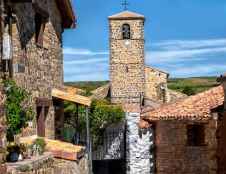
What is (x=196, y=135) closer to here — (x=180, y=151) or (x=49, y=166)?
(x=180, y=151)

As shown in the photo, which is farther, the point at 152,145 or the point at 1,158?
the point at 152,145

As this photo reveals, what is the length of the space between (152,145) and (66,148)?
1228 centimetres

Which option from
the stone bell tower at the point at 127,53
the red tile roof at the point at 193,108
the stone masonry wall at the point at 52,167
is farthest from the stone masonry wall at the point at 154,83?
the stone masonry wall at the point at 52,167

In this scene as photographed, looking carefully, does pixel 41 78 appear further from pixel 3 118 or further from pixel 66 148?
pixel 3 118

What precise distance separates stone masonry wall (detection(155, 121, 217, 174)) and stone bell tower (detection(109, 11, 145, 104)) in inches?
1492

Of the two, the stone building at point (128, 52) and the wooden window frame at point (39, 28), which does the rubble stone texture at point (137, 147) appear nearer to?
the wooden window frame at point (39, 28)

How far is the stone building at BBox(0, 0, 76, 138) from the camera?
14.3m

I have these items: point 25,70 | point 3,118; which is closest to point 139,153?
point 25,70

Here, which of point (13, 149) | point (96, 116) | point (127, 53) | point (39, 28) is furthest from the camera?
point (127, 53)

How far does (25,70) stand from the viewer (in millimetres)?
15508

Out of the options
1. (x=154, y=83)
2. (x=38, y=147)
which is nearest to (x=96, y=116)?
(x=38, y=147)

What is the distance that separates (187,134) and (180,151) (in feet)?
2.70

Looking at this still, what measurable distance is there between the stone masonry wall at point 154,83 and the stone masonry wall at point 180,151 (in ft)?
137

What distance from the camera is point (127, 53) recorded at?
64812 mm
